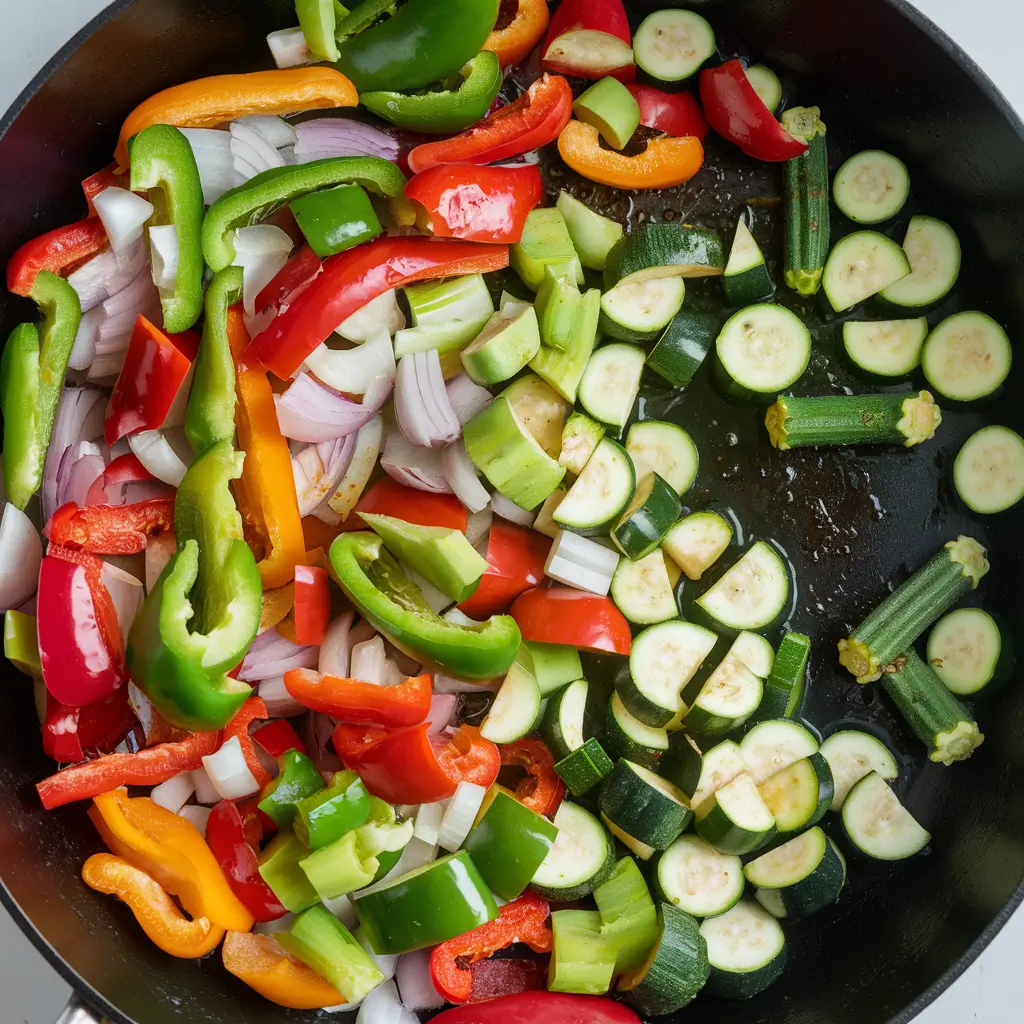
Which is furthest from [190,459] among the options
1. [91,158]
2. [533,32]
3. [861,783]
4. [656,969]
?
[861,783]

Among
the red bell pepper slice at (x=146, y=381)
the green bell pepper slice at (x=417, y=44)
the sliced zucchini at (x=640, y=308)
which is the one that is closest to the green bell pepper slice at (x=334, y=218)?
the green bell pepper slice at (x=417, y=44)

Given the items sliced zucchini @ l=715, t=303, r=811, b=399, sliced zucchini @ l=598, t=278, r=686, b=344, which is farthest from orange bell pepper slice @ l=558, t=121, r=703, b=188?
sliced zucchini @ l=715, t=303, r=811, b=399

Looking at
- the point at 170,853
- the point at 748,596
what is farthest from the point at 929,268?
the point at 170,853

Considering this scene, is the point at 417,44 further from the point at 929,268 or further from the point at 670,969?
the point at 670,969

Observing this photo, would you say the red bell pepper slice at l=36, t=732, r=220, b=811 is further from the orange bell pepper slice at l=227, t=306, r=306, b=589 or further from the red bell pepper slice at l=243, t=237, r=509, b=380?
the red bell pepper slice at l=243, t=237, r=509, b=380

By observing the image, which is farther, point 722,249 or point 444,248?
point 722,249

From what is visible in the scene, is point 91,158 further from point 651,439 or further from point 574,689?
point 574,689
